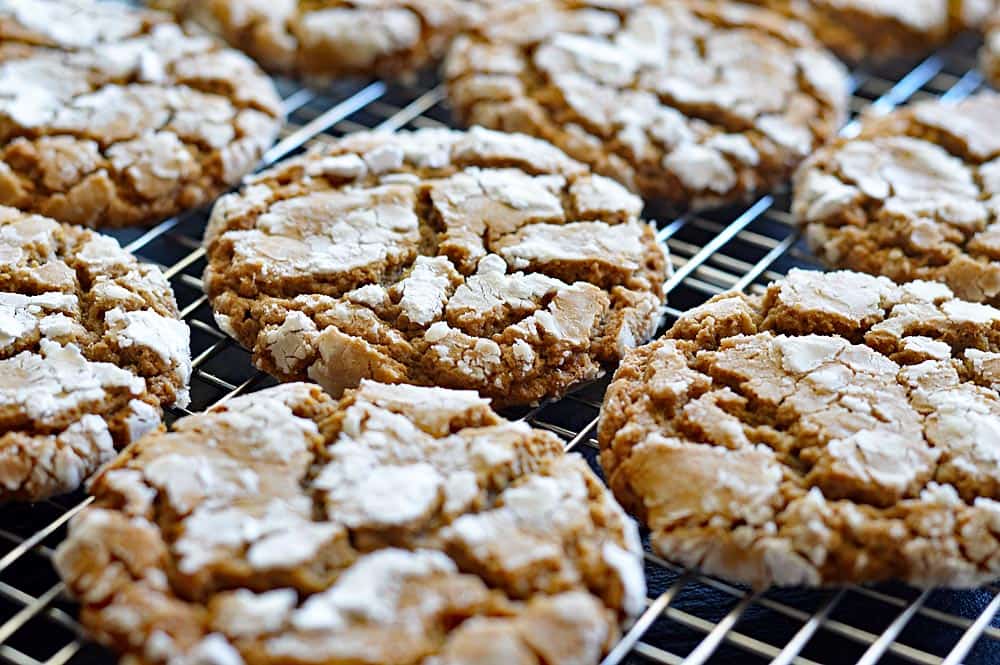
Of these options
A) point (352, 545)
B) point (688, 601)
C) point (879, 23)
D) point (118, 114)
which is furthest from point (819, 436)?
point (879, 23)

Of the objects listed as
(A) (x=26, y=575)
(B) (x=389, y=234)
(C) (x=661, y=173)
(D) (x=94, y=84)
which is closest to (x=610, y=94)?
(C) (x=661, y=173)

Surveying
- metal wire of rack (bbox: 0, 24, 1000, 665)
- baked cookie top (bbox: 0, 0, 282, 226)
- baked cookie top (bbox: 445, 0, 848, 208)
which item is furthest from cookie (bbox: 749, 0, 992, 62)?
baked cookie top (bbox: 0, 0, 282, 226)

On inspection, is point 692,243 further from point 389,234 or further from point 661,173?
point 389,234

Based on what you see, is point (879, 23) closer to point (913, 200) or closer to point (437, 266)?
point (913, 200)

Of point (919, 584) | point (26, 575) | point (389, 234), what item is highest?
point (389, 234)

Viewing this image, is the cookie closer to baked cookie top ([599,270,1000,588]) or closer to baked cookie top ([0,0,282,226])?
baked cookie top ([599,270,1000,588])

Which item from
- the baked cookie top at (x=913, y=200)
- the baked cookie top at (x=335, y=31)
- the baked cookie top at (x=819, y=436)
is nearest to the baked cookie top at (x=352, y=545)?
the baked cookie top at (x=819, y=436)
